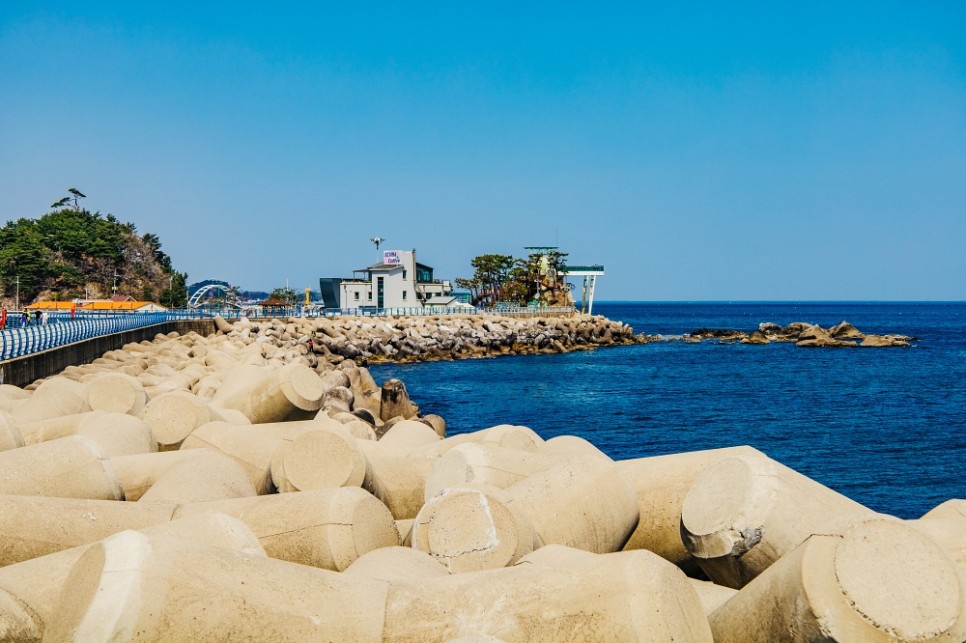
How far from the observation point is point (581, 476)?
6305mm

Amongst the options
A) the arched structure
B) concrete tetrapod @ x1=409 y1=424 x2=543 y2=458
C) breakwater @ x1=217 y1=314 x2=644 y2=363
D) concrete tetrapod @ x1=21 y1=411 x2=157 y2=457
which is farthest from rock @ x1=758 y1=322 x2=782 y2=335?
concrete tetrapod @ x1=21 y1=411 x2=157 y2=457

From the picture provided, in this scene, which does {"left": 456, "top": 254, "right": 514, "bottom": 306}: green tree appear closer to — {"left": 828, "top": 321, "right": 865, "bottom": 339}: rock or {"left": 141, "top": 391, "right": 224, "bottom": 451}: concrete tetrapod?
{"left": 828, "top": 321, "right": 865, "bottom": 339}: rock

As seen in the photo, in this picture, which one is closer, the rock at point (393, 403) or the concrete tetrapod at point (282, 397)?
the concrete tetrapod at point (282, 397)

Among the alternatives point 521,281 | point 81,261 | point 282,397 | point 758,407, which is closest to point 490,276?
point 521,281

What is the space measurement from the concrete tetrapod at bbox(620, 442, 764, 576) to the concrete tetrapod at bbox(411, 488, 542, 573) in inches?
54.5

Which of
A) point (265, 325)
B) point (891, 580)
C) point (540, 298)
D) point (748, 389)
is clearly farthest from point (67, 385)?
point (540, 298)

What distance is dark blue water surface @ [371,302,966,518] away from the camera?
1878 centimetres

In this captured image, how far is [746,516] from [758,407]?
84.6 ft

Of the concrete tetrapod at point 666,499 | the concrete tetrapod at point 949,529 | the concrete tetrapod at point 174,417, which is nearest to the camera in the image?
the concrete tetrapod at point 949,529

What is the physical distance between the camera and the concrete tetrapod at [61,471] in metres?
6.09

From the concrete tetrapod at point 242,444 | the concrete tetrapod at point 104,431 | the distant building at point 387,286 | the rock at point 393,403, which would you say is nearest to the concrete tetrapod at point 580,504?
the concrete tetrapod at point 242,444

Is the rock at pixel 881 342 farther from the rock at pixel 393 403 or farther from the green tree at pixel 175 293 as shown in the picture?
the green tree at pixel 175 293

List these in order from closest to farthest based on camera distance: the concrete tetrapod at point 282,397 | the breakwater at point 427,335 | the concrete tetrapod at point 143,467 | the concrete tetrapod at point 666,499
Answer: the concrete tetrapod at point 666,499 < the concrete tetrapod at point 143,467 < the concrete tetrapod at point 282,397 < the breakwater at point 427,335

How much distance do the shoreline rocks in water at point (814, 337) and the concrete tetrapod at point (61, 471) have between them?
209 feet
